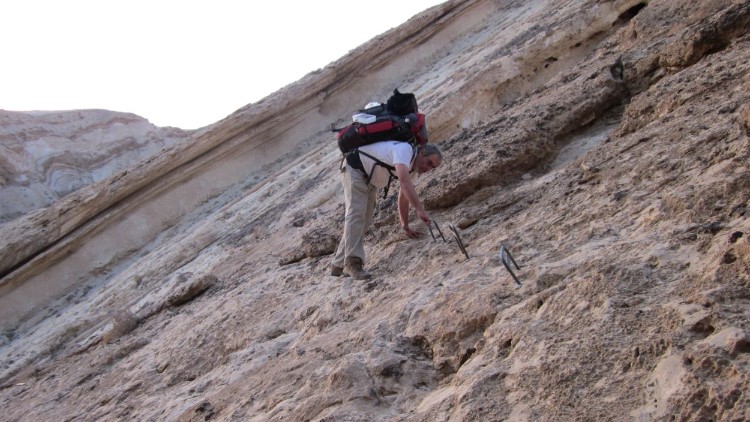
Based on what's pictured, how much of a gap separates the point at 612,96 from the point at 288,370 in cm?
392

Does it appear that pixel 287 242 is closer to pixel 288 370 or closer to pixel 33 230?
pixel 288 370

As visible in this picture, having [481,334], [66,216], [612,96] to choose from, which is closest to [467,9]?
[66,216]

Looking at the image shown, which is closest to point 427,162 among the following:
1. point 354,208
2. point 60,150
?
point 354,208

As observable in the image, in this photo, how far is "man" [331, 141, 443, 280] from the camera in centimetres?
561

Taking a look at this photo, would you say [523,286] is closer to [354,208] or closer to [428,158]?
[428,158]

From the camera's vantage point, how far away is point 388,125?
5.75m

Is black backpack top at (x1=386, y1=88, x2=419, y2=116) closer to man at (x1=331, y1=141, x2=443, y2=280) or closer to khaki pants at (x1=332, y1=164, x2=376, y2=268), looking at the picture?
man at (x1=331, y1=141, x2=443, y2=280)

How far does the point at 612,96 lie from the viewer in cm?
647

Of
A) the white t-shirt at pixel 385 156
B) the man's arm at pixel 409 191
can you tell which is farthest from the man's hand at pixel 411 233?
the white t-shirt at pixel 385 156

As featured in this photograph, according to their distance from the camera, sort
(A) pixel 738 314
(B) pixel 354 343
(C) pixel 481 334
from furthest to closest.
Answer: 1. (B) pixel 354 343
2. (C) pixel 481 334
3. (A) pixel 738 314

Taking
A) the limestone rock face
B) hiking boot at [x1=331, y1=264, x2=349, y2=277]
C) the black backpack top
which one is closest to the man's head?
the black backpack top

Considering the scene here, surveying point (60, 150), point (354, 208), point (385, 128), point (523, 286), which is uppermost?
point (60, 150)

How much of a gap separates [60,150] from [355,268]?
65.6 feet

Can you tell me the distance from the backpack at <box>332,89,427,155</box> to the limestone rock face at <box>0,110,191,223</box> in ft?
55.5
